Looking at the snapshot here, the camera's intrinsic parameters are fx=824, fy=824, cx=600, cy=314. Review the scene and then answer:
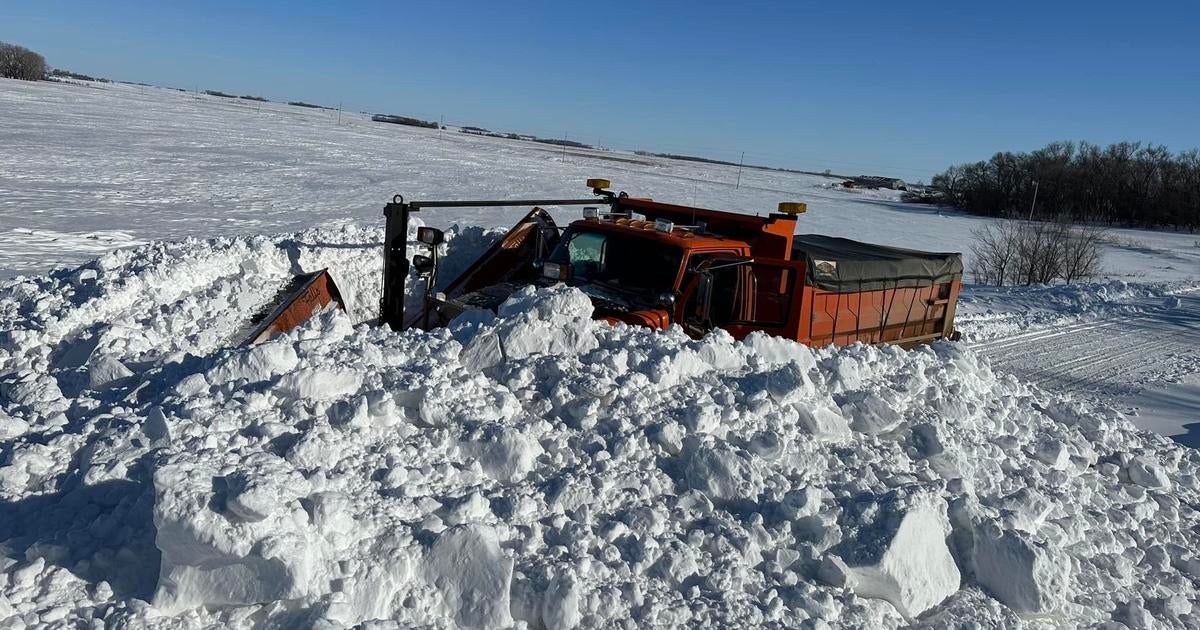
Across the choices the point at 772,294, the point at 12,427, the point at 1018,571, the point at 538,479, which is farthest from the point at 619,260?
the point at 12,427

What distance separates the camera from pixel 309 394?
190 inches

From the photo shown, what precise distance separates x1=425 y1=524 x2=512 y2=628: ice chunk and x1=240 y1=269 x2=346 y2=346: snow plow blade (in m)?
3.54

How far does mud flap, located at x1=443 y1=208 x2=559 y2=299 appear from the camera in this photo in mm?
9648

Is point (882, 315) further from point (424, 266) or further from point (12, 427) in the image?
point (12, 427)

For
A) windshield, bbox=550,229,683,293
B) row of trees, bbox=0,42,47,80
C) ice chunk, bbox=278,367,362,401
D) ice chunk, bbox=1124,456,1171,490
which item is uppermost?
row of trees, bbox=0,42,47,80

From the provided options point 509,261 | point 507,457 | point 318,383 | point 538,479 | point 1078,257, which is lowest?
point 538,479

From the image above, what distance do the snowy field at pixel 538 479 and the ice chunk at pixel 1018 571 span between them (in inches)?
0.6

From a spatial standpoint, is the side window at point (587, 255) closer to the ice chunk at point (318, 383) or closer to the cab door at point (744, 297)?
the cab door at point (744, 297)

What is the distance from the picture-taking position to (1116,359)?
474 inches

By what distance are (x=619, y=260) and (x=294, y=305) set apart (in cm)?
311

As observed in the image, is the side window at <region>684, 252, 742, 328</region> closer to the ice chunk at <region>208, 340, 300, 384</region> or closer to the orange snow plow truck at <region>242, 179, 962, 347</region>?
the orange snow plow truck at <region>242, 179, 962, 347</region>

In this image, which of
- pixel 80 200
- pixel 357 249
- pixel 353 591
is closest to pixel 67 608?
pixel 353 591

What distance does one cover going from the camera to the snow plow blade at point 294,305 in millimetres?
7219

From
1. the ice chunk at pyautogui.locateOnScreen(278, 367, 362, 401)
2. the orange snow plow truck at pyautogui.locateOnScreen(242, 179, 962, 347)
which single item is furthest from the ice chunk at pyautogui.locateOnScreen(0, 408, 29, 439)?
the orange snow plow truck at pyautogui.locateOnScreen(242, 179, 962, 347)
